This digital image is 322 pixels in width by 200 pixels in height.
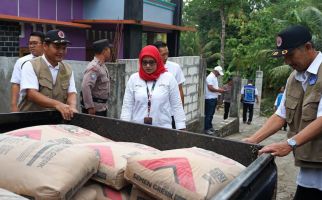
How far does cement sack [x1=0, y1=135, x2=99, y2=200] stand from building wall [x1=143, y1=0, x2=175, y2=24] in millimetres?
8670

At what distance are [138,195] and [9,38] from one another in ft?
21.1

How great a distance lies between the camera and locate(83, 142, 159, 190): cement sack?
220 centimetres

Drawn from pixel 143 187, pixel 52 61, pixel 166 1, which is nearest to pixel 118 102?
pixel 52 61

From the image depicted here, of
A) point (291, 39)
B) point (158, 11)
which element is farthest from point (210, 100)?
point (291, 39)

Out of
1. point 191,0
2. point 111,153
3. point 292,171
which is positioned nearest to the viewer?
point 111,153

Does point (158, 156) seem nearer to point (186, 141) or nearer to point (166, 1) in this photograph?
point (186, 141)

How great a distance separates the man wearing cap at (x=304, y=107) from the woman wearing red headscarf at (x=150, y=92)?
108cm

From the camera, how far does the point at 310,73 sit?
285 cm

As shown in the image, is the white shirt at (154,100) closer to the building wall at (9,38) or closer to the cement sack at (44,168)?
the cement sack at (44,168)

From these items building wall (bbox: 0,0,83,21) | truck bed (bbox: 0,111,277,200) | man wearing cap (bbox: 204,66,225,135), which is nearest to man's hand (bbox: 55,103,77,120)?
truck bed (bbox: 0,111,277,200)

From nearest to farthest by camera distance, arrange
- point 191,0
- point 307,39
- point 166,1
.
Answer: point 307,39 < point 166,1 < point 191,0

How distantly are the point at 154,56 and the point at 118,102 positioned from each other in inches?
82.3

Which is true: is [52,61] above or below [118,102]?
above

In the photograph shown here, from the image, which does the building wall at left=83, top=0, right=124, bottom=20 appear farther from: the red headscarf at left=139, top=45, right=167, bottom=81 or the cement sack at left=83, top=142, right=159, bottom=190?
the cement sack at left=83, top=142, right=159, bottom=190
